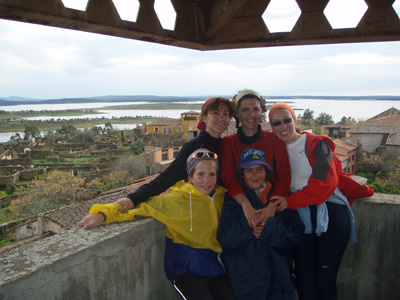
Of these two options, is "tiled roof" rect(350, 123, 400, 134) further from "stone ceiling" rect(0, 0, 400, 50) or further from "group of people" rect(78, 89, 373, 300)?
"group of people" rect(78, 89, 373, 300)

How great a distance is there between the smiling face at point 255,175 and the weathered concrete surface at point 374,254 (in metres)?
0.76

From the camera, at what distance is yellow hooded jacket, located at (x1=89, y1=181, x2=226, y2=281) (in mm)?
1888

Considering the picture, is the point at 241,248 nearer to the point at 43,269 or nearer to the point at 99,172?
the point at 43,269

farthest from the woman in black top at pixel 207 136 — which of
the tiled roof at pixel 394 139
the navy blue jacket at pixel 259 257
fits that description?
the tiled roof at pixel 394 139

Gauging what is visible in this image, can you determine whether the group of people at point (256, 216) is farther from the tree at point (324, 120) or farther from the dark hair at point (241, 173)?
the tree at point (324, 120)

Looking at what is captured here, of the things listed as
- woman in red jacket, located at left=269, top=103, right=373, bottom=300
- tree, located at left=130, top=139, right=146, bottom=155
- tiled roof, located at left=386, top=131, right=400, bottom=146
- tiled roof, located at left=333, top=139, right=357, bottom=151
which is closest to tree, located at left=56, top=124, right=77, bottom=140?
tree, located at left=130, top=139, right=146, bottom=155

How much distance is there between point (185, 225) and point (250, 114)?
87 centimetres

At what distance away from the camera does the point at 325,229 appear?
1.89 metres

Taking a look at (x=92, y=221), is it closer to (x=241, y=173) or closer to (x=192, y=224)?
(x=192, y=224)

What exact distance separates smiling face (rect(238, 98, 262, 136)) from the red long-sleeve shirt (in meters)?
0.08

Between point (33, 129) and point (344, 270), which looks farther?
point (33, 129)

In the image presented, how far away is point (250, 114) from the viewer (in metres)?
2.22

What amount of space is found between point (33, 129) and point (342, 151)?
5467cm

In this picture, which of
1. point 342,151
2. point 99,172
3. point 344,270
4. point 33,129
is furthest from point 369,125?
point 33,129
